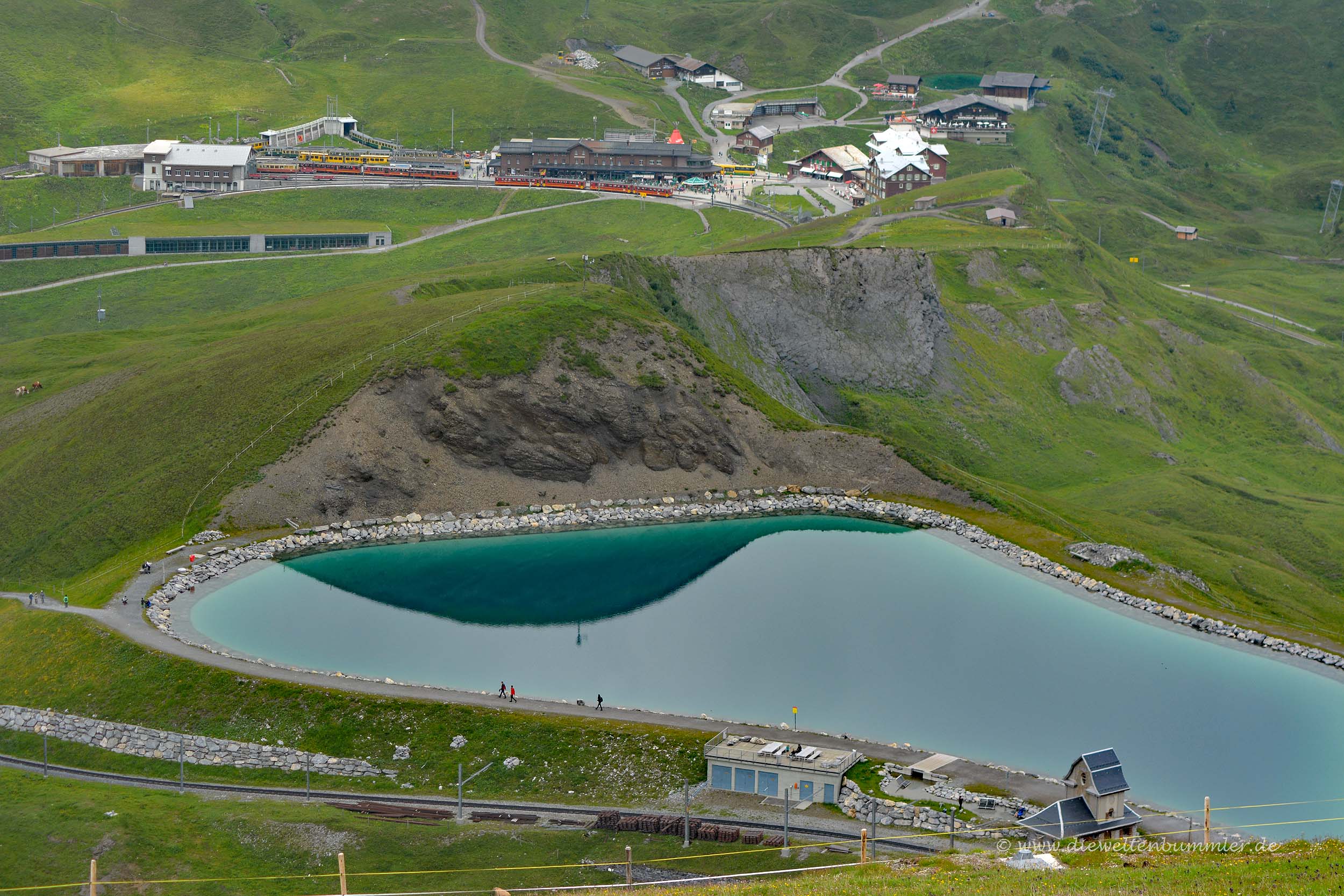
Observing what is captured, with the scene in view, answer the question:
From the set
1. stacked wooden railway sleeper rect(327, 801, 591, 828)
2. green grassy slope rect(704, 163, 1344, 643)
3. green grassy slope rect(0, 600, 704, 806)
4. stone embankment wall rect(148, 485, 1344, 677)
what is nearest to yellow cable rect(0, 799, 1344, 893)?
stacked wooden railway sleeper rect(327, 801, 591, 828)

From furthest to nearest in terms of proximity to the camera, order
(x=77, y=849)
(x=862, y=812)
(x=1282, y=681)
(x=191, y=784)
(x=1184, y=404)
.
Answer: (x=1184, y=404), (x=1282, y=681), (x=191, y=784), (x=862, y=812), (x=77, y=849)

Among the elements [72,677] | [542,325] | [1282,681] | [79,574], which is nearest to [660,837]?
[72,677]

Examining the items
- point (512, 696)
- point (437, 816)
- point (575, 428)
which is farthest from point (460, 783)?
point (575, 428)

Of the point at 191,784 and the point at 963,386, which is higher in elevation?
the point at 963,386

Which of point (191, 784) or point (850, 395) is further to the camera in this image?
point (850, 395)

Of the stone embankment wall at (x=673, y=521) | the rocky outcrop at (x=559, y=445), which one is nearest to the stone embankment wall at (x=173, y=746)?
the stone embankment wall at (x=673, y=521)

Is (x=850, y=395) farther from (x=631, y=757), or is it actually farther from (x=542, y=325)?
(x=631, y=757)
